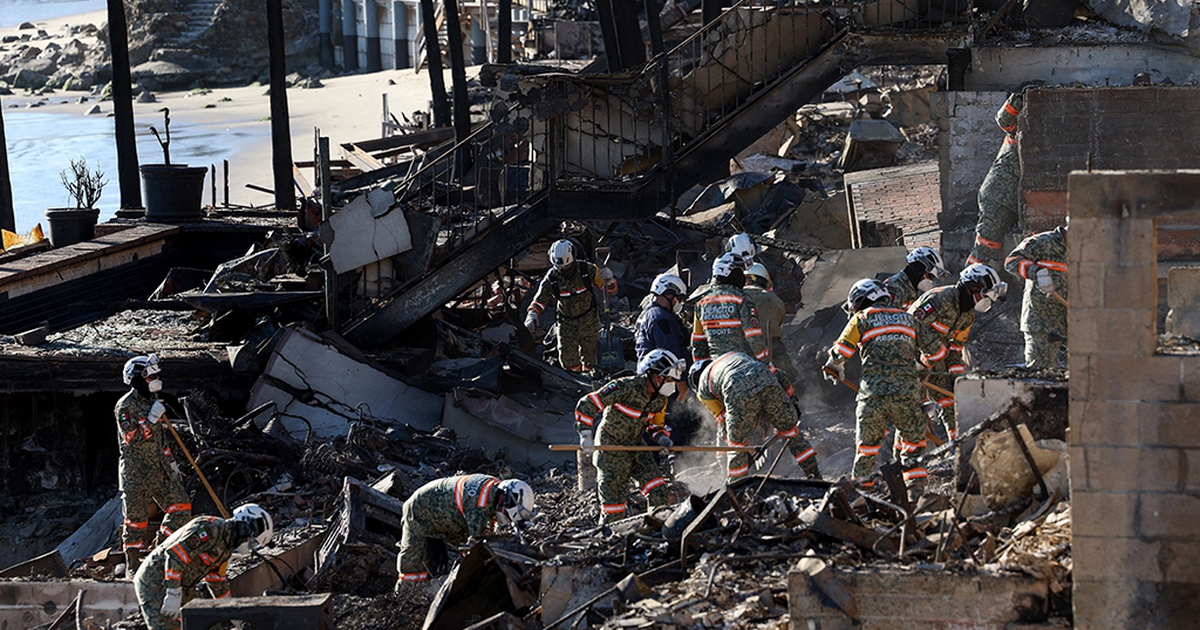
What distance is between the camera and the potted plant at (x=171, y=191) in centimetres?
1884

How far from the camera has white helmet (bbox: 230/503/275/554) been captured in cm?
871

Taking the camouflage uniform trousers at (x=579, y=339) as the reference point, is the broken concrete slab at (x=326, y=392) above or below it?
below

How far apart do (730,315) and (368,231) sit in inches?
202

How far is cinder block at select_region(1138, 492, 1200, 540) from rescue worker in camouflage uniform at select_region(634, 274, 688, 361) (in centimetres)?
598

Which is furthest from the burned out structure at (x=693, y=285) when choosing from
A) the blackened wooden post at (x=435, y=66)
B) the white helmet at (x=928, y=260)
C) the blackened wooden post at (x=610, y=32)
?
the blackened wooden post at (x=435, y=66)

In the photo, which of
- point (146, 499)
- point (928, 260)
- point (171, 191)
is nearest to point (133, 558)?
point (146, 499)

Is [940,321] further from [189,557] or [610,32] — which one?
[610,32]

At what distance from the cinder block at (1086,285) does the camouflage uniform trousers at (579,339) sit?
8310 millimetres

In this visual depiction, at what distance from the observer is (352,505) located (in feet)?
32.6

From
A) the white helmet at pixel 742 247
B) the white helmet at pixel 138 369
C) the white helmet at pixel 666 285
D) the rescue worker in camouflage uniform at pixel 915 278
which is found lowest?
the white helmet at pixel 138 369

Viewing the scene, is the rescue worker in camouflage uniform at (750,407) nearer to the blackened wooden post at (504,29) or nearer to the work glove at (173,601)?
the work glove at (173,601)

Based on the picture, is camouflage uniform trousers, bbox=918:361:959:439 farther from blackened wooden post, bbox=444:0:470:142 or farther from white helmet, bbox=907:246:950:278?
blackened wooden post, bbox=444:0:470:142

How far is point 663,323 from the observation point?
37.9ft

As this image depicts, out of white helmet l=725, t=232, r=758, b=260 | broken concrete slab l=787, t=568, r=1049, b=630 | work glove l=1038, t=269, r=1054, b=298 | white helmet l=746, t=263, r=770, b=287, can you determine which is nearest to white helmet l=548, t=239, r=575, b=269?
white helmet l=746, t=263, r=770, b=287
